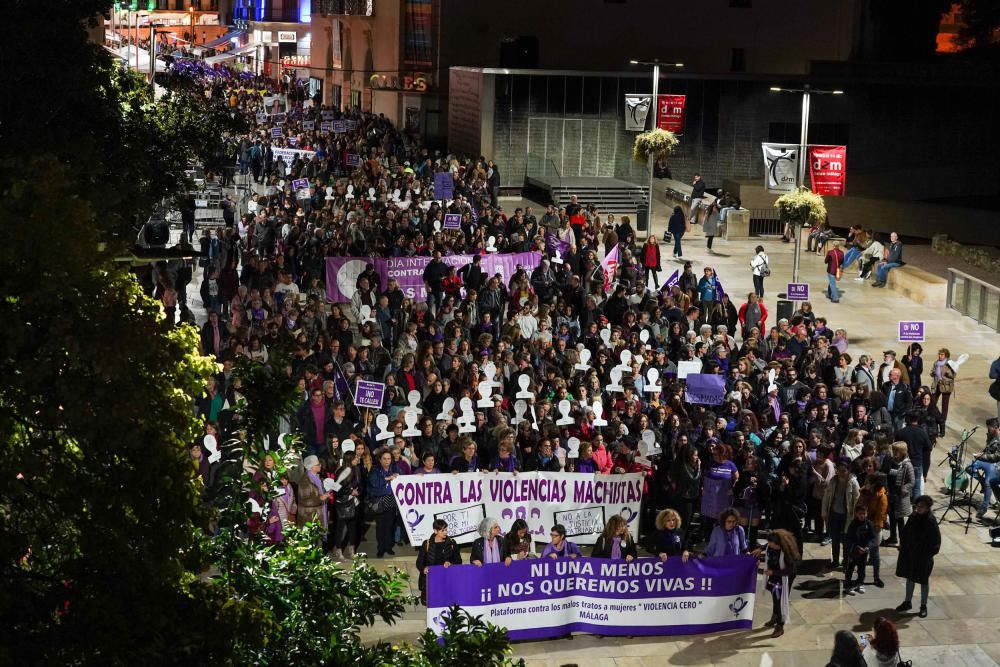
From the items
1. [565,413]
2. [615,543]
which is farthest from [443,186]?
[615,543]

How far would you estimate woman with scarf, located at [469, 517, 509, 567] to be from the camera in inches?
558

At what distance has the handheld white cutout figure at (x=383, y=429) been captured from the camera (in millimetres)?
17031

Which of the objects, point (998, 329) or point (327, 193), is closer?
point (998, 329)

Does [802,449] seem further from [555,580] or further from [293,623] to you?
[293,623]

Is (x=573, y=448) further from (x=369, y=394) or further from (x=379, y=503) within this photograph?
(x=369, y=394)

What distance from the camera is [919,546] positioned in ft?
49.6

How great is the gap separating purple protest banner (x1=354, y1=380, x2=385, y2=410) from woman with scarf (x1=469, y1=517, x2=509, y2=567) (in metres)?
3.85

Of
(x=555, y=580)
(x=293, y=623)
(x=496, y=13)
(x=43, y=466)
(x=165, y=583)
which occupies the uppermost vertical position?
(x=496, y=13)

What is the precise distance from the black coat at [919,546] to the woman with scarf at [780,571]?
1376 mm

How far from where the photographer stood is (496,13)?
2206 inches

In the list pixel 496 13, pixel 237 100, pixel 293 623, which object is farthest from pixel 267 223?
pixel 237 100

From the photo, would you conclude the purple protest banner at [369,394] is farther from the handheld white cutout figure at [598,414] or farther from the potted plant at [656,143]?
the potted plant at [656,143]

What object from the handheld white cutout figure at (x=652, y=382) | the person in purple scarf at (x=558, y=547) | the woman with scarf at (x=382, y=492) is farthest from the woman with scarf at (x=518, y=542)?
the handheld white cutout figure at (x=652, y=382)

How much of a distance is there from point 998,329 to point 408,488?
1870 cm
